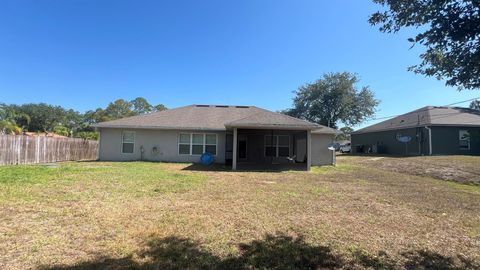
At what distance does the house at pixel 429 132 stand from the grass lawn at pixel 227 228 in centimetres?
1839

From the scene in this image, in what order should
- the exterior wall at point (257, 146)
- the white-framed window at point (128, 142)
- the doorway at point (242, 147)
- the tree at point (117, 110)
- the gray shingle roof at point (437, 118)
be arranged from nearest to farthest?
the white-framed window at point (128, 142) → the exterior wall at point (257, 146) → the doorway at point (242, 147) → the gray shingle roof at point (437, 118) → the tree at point (117, 110)

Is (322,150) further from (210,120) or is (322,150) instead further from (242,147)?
(210,120)

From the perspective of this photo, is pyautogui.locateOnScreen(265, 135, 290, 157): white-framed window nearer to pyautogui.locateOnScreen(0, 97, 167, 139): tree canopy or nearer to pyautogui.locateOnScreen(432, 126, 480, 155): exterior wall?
pyautogui.locateOnScreen(432, 126, 480, 155): exterior wall

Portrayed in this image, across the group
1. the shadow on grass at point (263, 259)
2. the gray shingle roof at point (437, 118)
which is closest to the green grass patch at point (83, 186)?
the shadow on grass at point (263, 259)

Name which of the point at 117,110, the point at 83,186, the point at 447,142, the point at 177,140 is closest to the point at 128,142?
the point at 177,140

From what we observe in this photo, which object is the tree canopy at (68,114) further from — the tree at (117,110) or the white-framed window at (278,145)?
the white-framed window at (278,145)

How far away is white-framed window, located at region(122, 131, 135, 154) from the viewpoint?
19.9 meters

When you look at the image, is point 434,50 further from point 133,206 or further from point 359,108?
point 359,108

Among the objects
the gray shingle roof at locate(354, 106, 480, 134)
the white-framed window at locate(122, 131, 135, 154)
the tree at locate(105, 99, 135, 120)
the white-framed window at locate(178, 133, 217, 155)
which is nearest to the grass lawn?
the white-framed window at locate(122, 131, 135, 154)

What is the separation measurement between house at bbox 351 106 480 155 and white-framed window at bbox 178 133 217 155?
1705 centimetres

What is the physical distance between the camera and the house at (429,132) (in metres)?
25.1

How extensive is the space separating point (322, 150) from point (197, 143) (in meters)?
8.11

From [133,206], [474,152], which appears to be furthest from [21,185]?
[474,152]

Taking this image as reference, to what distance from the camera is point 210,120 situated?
21.3 metres
